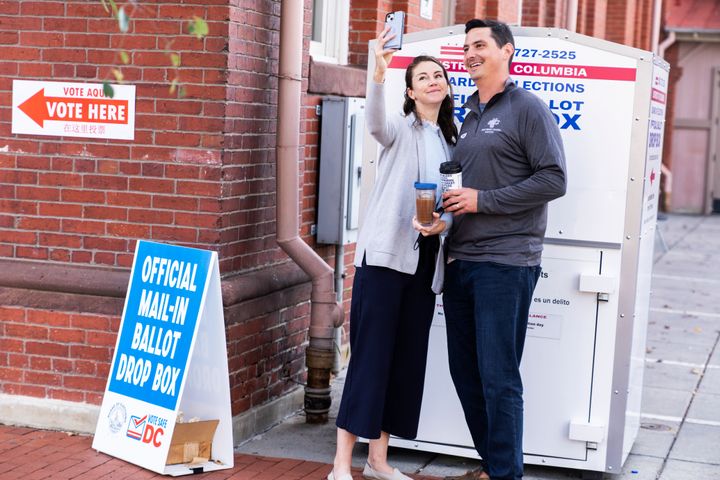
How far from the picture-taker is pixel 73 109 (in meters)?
6.04

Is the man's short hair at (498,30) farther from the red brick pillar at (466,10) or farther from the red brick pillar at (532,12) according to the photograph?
the red brick pillar at (532,12)

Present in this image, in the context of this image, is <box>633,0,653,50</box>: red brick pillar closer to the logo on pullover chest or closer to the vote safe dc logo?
the logo on pullover chest

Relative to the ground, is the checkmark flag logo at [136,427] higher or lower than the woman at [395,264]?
lower

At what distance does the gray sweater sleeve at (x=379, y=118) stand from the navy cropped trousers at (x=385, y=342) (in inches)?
19.8

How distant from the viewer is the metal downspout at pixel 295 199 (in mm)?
6238

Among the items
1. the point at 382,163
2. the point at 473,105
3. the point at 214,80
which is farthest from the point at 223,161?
the point at 473,105

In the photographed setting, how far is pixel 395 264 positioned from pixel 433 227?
0.95ft

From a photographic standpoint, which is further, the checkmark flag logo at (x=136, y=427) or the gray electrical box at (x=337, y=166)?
the gray electrical box at (x=337, y=166)

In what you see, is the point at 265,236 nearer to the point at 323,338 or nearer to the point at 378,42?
the point at 323,338

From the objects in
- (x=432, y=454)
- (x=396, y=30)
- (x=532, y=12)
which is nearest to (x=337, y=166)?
(x=432, y=454)

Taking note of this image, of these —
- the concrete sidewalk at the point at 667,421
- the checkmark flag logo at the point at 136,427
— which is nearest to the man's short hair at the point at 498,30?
the concrete sidewalk at the point at 667,421

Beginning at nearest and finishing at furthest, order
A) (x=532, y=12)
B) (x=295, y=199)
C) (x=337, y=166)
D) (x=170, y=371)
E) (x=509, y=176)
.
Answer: (x=509, y=176) → (x=170, y=371) → (x=295, y=199) → (x=337, y=166) → (x=532, y=12)

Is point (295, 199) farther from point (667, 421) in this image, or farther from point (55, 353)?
point (667, 421)

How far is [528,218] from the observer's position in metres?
Result: 5.04
